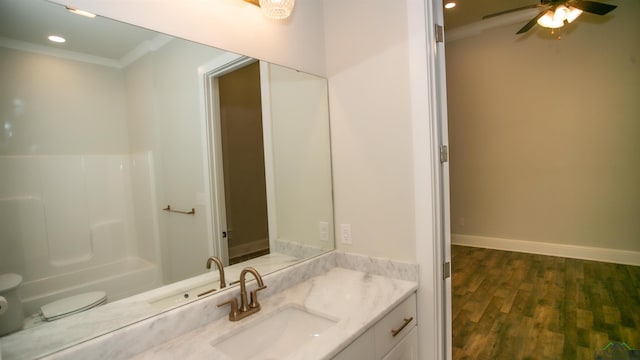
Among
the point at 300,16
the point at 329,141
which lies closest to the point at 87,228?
the point at 329,141

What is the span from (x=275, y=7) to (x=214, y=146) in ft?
2.23

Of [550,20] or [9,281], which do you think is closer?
[9,281]

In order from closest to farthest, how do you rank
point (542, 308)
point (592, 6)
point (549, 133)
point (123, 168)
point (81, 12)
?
point (81, 12)
point (123, 168)
point (542, 308)
point (592, 6)
point (549, 133)

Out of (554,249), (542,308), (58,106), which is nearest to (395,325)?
(58,106)

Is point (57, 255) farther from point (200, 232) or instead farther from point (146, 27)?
point (146, 27)

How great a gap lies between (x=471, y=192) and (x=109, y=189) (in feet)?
14.7

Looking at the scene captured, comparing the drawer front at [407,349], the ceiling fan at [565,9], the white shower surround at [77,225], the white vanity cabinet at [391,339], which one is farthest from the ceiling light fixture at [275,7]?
the ceiling fan at [565,9]

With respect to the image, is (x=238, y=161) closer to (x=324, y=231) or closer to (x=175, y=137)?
(x=175, y=137)

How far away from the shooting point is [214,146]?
138cm

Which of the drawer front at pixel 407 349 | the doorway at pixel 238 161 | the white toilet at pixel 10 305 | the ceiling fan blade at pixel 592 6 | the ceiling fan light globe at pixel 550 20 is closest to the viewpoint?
the white toilet at pixel 10 305

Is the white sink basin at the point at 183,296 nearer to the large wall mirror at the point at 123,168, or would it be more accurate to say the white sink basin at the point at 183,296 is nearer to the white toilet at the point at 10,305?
the large wall mirror at the point at 123,168

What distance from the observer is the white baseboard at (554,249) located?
3471 mm

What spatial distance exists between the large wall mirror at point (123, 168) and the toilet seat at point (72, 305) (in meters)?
0.01

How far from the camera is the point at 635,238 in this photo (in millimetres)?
3408
